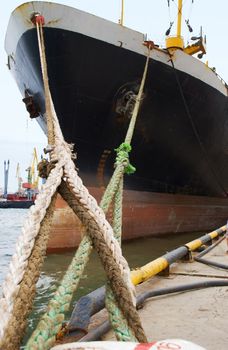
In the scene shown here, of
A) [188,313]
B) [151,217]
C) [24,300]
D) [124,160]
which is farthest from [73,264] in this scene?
[151,217]

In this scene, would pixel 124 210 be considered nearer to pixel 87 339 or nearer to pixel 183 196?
pixel 183 196

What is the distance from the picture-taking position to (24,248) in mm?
1110

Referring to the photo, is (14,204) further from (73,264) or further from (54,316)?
(54,316)

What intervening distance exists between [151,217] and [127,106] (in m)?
3.22

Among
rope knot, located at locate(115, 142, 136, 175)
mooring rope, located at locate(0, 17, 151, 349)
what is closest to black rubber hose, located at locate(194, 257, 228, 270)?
rope knot, located at locate(115, 142, 136, 175)

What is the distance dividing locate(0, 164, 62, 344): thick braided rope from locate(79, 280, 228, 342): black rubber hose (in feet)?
2.61

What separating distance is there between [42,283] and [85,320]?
3.54 metres

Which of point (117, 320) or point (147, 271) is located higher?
point (117, 320)

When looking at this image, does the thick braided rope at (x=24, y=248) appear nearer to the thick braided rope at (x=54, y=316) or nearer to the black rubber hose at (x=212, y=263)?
the thick braided rope at (x=54, y=316)

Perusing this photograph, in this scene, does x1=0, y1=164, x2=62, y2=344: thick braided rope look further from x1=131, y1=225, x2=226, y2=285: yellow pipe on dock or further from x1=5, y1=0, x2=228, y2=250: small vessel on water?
x1=5, y1=0, x2=228, y2=250: small vessel on water

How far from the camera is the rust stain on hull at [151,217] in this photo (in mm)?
7801

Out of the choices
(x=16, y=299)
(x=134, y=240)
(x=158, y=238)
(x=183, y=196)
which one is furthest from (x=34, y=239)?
(x=183, y=196)

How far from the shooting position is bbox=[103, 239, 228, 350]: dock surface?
188 cm

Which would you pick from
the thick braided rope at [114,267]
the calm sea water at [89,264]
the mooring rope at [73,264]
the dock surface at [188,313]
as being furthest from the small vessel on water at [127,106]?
the thick braided rope at [114,267]
